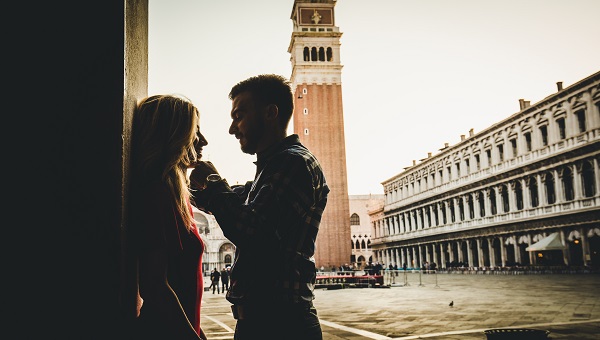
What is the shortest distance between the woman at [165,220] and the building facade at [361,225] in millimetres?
77122

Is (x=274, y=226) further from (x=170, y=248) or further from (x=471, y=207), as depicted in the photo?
(x=471, y=207)

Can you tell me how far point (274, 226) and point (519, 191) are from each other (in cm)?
3670

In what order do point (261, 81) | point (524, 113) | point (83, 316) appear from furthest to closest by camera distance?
point (524, 113) < point (261, 81) < point (83, 316)

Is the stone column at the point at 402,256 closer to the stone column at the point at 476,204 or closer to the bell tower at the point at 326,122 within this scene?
the bell tower at the point at 326,122

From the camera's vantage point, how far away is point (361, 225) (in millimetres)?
80500

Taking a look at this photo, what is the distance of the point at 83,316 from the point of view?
1407 millimetres

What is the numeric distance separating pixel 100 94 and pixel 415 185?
53.3 m

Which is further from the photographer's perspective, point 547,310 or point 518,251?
point 518,251

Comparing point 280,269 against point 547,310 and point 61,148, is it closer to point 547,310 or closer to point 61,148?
point 61,148

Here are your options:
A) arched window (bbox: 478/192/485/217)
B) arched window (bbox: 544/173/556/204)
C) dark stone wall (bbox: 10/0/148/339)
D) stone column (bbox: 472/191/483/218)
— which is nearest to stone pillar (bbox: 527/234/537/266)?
arched window (bbox: 544/173/556/204)

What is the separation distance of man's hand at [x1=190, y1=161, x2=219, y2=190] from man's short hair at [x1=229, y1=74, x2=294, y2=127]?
375mm

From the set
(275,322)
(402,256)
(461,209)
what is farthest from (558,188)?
(275,322)

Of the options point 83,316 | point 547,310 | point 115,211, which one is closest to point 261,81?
point 115,211

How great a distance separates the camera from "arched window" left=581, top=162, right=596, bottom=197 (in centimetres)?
2827
